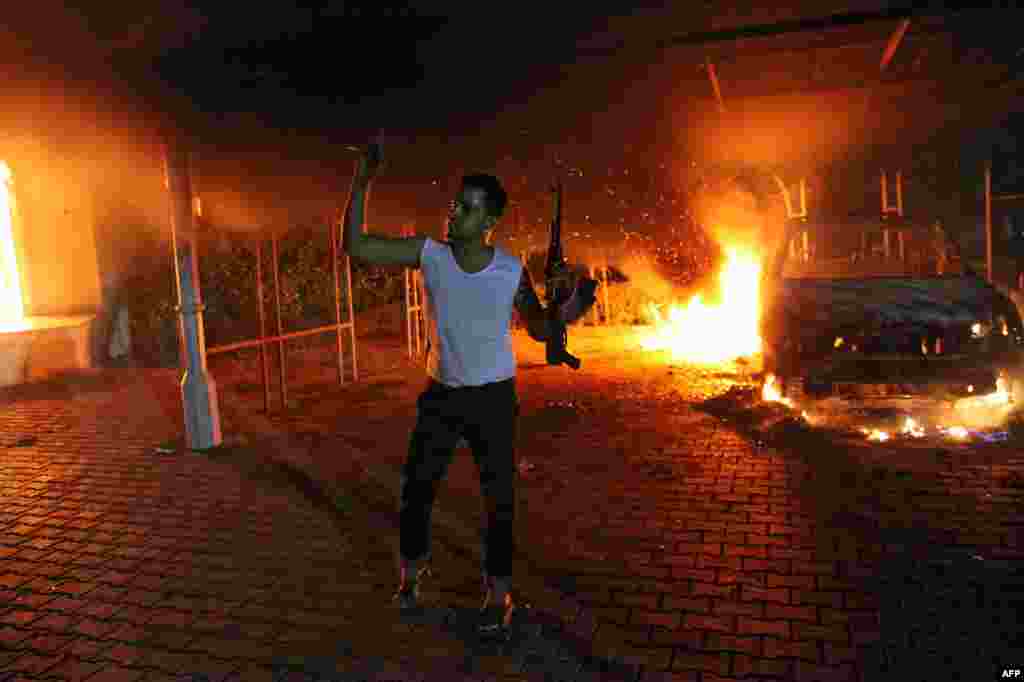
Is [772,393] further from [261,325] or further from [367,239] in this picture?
[367,239]

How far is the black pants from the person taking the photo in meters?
3.62

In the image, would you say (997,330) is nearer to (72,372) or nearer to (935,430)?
(935,430)

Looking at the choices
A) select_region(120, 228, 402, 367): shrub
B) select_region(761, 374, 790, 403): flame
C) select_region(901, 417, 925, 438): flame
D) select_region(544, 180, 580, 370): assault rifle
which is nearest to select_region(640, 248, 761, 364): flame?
select_region(761, 374, 790, 403): flame

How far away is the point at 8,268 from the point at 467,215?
11.6 meters

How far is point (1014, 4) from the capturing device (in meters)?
5.71

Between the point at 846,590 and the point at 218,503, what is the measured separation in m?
4.03

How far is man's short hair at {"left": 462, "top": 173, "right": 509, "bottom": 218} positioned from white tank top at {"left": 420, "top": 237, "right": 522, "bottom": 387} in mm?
182

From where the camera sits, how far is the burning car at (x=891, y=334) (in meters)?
6.82

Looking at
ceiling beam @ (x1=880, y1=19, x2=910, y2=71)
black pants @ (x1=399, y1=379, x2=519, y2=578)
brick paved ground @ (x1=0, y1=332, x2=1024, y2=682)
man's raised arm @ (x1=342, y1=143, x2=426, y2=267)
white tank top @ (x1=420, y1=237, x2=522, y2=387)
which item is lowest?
brick paved ground @ (x1=0, y1=332, x2=1024, y2=682)

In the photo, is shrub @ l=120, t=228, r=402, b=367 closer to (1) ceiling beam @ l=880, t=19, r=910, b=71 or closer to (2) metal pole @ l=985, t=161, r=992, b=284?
→ (1) ceiling beam @ l=880, t=19, r=910, b=71

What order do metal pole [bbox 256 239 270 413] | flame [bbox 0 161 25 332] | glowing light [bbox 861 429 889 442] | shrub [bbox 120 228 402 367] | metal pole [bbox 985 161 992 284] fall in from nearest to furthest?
glowing light [bbox 861 429 889 442] → metal pole [bbox 256 239 270 413] → metal pole [bbox 985 161 992 284] → flame [bbox 0 161 25 332] → shrub [bbox 120 228 402 367]

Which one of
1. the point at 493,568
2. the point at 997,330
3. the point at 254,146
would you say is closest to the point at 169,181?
the point at 254,146

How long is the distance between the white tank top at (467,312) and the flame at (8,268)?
428 inches

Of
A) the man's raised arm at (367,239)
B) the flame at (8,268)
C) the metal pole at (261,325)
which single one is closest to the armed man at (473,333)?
the man's raised arm at (367,239)
